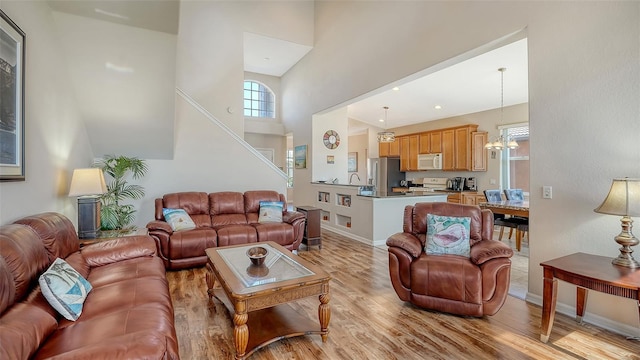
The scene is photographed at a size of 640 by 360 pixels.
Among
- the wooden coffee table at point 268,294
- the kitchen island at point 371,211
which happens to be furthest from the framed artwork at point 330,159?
the wooden coffee table at point 268,294

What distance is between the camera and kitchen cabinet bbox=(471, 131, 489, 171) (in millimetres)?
6586

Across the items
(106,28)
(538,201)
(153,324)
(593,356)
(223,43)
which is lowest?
(593,356)

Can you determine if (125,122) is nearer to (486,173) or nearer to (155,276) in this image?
(155,276)

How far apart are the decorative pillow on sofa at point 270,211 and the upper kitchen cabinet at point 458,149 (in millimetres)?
4352

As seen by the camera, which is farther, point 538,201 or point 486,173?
point 486,173

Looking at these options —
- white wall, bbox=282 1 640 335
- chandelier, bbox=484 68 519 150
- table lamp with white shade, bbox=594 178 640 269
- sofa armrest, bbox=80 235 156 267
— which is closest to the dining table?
chandelier, bbox=484 68 519 150

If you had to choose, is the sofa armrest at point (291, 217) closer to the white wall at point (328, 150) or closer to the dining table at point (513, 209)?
the white wall at point (328, 150)

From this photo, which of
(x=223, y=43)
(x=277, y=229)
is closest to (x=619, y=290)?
(x=277, y=229)

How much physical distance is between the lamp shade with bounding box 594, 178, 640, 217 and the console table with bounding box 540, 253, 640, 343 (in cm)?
40

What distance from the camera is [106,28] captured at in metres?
3.24

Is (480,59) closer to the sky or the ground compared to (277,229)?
closer to the sky

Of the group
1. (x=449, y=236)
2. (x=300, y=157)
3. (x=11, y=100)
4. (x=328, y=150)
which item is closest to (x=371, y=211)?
(x=449, y=236)

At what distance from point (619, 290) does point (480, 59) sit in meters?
3.68

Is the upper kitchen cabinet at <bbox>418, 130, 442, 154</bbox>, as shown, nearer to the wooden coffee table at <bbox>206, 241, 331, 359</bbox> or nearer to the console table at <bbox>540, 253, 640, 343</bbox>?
the console table at <bbox>540, 253, 640, 343</bbox>
